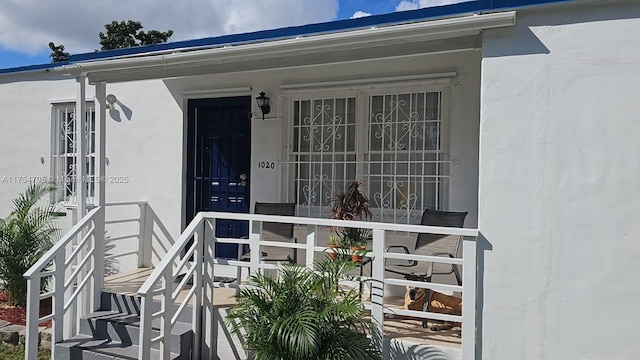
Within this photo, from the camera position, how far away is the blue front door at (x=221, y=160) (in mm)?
5648

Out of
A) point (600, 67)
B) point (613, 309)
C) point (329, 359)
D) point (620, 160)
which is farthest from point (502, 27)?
point (329, 359)

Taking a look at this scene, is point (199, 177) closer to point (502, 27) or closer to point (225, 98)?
point (225, 98)

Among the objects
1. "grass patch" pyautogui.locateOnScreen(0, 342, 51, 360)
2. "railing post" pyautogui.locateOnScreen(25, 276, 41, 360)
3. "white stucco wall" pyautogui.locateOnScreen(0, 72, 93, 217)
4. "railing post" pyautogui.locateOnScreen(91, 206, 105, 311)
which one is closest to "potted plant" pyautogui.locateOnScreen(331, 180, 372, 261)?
"railing post" pyautogui.locateOnScreen(91, 206, 105, 311)

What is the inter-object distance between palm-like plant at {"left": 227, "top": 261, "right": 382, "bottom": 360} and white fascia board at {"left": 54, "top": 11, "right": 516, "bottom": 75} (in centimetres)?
166

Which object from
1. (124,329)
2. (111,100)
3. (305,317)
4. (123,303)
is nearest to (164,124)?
(111,100)

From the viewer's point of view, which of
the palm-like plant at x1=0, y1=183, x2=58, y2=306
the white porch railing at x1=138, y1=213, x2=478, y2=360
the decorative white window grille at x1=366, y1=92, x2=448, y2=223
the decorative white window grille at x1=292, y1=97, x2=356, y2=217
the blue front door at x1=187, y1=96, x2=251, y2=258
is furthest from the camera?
the blue front door at x1=187, y1=96, x2=251, y2=258

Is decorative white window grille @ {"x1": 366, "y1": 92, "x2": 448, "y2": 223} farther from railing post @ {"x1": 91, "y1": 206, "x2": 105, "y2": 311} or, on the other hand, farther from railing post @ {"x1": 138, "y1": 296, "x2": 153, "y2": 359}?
railing post @ {"x1": 91, "y1": 206, "x2": 105, "y2": 311}

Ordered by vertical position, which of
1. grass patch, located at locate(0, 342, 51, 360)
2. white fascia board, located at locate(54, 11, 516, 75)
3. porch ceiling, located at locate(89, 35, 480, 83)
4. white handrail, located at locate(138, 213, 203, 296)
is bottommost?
grass patch, located at locate(0, 342, 51, 360)

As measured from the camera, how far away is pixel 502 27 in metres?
2.95

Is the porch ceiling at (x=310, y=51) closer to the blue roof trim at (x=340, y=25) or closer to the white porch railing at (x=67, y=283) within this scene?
the blue roof trim at (x=340, y=25)

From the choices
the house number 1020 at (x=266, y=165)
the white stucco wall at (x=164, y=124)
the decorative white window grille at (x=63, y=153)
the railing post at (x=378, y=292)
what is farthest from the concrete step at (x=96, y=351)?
the decorative white window grille at (x=63, y=153)

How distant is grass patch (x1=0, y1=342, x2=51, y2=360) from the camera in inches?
167

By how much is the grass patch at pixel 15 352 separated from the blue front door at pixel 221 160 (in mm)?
2165

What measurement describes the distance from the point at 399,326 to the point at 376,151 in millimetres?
1987
